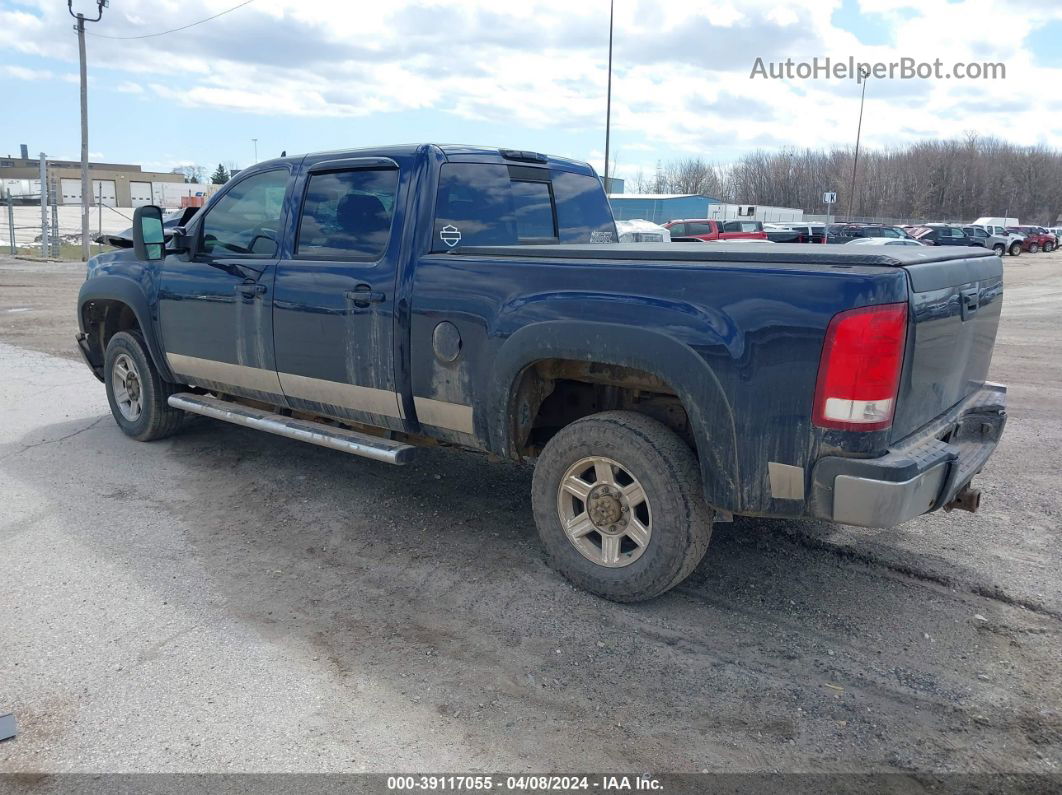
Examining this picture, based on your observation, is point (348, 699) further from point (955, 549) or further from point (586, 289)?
point (955, 549)

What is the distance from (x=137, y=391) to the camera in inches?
259

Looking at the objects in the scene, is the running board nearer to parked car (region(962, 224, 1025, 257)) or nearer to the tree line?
parked car (region(962, 224, 1025, 257))

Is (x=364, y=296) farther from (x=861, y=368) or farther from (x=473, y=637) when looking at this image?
(x=861, y=368)

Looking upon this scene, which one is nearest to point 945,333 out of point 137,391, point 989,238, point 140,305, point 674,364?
point 674,364

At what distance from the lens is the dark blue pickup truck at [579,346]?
10.4 feet

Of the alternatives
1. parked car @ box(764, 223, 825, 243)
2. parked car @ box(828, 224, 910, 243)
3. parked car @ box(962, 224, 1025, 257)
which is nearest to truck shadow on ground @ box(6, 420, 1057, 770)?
parked car @ box(764, 223, 825, 243)

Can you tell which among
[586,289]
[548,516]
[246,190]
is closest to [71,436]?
[246,190]

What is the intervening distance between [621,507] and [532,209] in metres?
2.11

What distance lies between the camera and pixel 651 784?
8.92 feet

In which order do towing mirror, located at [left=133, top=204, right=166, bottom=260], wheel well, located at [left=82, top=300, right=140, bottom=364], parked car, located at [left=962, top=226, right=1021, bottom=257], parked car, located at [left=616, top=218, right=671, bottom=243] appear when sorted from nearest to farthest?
towing mirror, located at [left=133, top=204, right=166, bottom=260], wheel well, located at [left=82, top=300, right=140, bottom=364], parked car, located at [left=616, top=218, right=671, bottom=243], parked car, located at [left=962, top=226, right=1021, bottom=257]

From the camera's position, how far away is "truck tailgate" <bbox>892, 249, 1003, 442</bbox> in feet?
10.5

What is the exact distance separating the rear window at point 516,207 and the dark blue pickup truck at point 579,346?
0.05 ft

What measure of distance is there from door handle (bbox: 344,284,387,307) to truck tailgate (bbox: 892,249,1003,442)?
2.56 m

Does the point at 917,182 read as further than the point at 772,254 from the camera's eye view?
Yes
